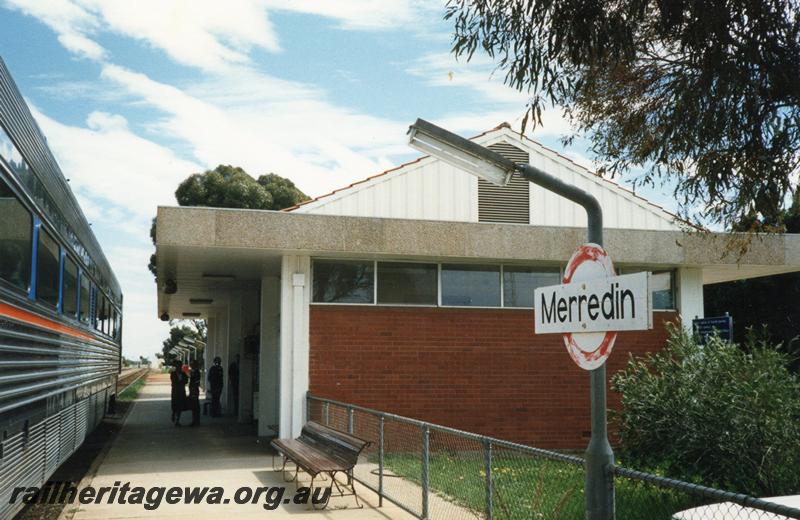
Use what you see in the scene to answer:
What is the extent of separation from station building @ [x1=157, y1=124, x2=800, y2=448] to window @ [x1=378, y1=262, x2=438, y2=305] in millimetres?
19

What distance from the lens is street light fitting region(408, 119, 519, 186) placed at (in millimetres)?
5652

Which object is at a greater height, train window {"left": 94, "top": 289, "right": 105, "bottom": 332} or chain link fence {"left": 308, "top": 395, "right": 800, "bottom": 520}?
train window {"left": 94, "top": 289, "right": 105, "bottom": 332}

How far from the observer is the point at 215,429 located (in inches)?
772

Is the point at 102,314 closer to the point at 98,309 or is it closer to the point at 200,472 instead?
the point at 98,309

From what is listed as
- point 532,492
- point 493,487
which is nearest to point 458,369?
point 532,492

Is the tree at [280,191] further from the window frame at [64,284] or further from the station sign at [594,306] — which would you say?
the station sign at [594,306]

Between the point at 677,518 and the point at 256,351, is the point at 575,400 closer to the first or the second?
the point at 256,351

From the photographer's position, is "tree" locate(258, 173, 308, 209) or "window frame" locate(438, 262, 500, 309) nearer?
"window frame" locate(438, 262, 500, 309)

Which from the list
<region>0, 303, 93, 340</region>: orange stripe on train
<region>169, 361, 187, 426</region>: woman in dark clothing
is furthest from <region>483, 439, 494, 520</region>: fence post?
<region>169, 361, 187, 426</region>: woman in dark clothing

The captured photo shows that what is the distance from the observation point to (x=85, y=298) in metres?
11.9

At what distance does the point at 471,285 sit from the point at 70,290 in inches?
300

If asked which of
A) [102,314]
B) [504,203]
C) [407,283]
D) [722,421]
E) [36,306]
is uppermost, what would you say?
[504,203]

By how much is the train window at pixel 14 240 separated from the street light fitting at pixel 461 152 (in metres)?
3.00

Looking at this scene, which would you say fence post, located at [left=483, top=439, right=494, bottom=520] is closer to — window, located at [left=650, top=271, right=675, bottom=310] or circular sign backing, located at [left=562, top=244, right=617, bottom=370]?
circular sign backing, located at [left=562, top=244, right=617, bottom=370]
